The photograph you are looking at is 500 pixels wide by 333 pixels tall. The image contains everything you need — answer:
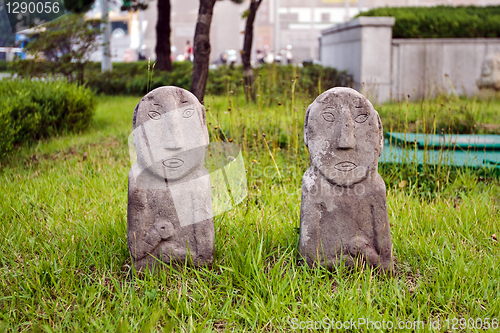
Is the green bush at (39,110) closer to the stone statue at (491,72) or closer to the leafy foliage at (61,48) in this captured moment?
the leafy foliage at (61,48)

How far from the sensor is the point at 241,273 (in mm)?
2131

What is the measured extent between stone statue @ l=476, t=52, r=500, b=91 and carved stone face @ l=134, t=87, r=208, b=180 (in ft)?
23.8

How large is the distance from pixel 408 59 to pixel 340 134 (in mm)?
7096

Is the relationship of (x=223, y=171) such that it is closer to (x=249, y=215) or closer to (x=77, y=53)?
(x=249, y=215)

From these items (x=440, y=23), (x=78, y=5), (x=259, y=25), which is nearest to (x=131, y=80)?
(x=78, y=5)

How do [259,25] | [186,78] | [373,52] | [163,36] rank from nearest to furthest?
[373,52] < [186,78] < [163,36] < [259,25]

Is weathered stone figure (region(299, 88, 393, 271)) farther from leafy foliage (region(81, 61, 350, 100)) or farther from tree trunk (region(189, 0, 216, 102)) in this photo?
leafy foliage (region(81, 61, 350, 100))

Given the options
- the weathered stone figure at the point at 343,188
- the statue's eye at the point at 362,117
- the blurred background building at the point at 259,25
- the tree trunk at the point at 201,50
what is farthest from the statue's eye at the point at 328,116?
the blurred background building at the point at 259,25

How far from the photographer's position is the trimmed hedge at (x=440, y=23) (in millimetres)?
8328

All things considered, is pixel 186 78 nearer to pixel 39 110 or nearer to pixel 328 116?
pixel 39 110

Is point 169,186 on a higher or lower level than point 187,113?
lower

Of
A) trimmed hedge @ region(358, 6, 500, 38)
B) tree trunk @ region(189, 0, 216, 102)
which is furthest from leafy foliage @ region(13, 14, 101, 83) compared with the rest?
trimmed hedge @ region(358, 6, 500, 38)

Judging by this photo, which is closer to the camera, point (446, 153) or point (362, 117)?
point (362, 117)

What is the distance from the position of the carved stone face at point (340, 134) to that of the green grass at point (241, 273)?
1.63ft
